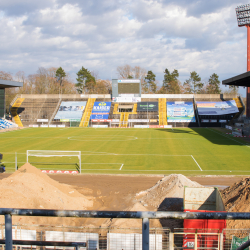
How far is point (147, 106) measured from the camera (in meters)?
70.5

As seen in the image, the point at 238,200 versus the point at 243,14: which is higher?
the point at 243,14

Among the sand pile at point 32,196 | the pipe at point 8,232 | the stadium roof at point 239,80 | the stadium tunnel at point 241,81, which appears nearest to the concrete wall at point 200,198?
the sand pile at point 32,196

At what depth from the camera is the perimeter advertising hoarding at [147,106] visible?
69688 mm

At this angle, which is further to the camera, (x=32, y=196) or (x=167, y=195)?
(x=167, y=195)

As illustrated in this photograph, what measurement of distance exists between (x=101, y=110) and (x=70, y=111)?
8.66 metres

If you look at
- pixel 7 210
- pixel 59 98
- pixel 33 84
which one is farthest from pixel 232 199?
pixel 33 84

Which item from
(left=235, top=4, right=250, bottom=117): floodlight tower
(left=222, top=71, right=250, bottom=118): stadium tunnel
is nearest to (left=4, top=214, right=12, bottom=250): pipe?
(left=222, top=71, right=250, bottom=118): stadium tunnel

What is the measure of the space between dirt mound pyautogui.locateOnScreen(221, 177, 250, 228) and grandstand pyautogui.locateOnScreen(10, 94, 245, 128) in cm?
4951

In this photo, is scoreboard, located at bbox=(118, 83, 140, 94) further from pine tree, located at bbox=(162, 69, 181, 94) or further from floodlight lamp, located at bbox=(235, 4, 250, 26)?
pine tree, located at bbox=(162, 69, 181, 94)

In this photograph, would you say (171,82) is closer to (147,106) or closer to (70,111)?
(147,106)

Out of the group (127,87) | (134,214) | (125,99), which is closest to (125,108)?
(125,99)

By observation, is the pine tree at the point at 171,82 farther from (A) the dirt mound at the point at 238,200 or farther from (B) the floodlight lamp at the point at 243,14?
(A) the dirt mound at the point at 238,200

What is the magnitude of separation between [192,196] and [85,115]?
5834 cm

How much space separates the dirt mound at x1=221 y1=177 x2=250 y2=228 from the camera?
385 inches
